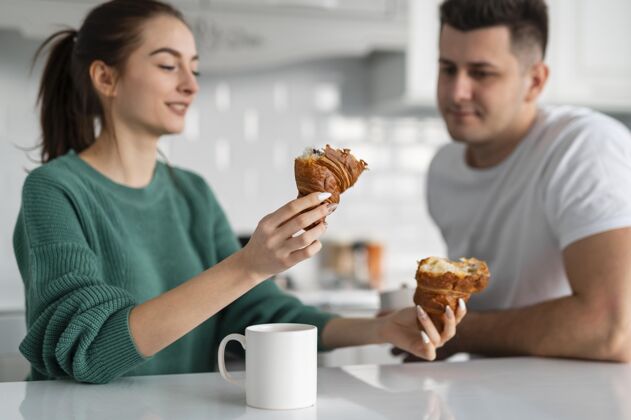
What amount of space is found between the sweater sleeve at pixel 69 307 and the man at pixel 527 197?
2.30ft

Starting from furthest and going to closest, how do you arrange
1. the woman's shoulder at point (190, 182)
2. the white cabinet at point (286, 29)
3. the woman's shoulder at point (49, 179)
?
the white cabinet at point (286, 29) → the woman's shoulder at point (190, 182) → the woman's shoulder at point (49, 179)

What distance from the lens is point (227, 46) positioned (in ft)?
10.1

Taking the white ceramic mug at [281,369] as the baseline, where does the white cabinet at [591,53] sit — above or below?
above

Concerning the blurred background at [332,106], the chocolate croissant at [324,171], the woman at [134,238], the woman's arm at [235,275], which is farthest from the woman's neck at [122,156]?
the blurred background at [332,106]

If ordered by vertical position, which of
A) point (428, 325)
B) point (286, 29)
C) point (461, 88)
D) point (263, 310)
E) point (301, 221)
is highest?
point (286, 29)

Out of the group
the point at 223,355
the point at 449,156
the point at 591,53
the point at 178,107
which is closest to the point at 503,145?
the point at 449,156

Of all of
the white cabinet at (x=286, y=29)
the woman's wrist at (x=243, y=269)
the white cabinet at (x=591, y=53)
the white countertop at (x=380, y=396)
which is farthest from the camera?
the white cabinet at (x=591, y=53)

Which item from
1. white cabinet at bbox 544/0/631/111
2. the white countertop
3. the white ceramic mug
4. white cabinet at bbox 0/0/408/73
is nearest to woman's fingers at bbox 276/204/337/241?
the white ceramic mug

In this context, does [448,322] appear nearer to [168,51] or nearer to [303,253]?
[303,253]

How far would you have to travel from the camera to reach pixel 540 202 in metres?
1.57

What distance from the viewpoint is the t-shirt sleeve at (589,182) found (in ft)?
4.67

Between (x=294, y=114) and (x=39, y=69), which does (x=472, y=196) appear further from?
(x=39, y=69)

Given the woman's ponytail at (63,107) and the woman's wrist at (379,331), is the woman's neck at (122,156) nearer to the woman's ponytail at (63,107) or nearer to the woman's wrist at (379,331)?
the woman's ponytail at (63,107)

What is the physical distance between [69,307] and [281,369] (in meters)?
0.35
